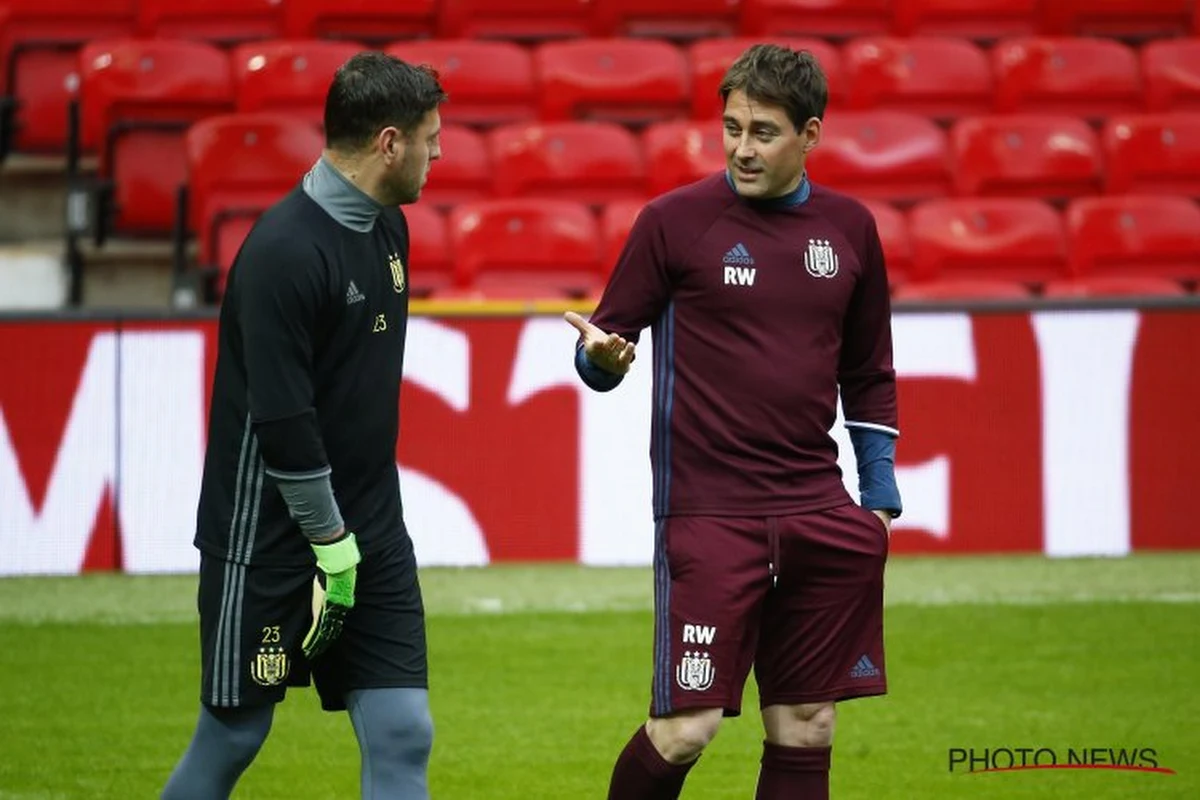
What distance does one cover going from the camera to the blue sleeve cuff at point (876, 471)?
16.1 feet

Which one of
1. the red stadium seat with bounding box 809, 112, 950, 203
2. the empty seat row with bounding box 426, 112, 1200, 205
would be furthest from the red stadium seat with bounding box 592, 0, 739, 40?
the red stadium seat with bounding box 809, 112, 950, 203

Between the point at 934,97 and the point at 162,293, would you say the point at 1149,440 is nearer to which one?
the point at 934,97

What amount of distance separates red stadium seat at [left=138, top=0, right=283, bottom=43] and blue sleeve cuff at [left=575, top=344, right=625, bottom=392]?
361 inches

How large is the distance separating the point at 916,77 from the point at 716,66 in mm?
1256

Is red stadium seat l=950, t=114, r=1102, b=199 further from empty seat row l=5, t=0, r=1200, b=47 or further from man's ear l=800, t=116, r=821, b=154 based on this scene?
man's ear l=800, t=116, r=821, b=154

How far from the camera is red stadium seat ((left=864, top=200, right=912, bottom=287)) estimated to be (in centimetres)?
1145

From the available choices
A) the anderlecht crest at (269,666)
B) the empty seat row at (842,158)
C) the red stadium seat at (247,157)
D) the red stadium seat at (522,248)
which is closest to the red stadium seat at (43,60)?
the empty seat row at (842,158)

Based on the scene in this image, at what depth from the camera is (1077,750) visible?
680 centimetres

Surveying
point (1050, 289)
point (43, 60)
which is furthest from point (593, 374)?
point (43, 60)

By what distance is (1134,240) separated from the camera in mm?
11758

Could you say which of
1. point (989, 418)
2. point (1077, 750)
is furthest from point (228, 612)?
point (989, 418)

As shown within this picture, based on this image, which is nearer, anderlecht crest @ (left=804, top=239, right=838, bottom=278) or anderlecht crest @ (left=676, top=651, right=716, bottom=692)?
anderlecht crest @ (left=676, top=651, right=716, bottom=692)

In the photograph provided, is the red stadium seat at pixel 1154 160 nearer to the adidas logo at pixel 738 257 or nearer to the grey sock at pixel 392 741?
the adidas logo at pixel 738 257

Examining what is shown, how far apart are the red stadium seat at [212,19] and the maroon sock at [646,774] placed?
9.47 m
